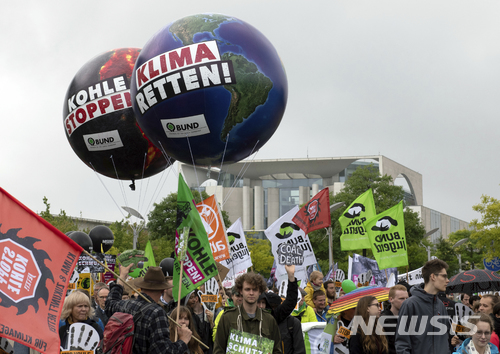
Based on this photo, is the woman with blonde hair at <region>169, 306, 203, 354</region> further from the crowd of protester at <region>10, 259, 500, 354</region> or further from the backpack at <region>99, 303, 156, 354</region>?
the backpack at <region>99, 303, 156, 354</region>

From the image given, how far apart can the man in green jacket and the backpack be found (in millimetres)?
753

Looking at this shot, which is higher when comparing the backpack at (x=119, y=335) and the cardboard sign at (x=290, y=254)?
the cardboard sign at (x=290, y=254)

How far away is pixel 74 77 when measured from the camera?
13117 millimetres

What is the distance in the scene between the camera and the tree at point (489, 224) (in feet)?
122

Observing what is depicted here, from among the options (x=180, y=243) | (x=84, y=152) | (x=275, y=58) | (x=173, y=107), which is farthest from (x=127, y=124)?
(x=180, y=243)

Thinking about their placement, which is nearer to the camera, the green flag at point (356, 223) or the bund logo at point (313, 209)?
the bund logo at point (313, 209)

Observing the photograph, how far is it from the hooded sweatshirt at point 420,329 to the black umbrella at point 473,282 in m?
4.93

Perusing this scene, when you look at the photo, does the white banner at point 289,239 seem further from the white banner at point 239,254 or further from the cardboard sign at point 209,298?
the cardboard sign at point 209,298

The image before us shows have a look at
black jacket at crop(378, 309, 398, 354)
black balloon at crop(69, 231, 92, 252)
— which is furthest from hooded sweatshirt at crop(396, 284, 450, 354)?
black balloon at crop(69, 231, 92, 252)

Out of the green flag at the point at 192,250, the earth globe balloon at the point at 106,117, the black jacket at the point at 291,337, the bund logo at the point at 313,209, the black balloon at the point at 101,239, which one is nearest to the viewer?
the black jacket at the point at 291,337

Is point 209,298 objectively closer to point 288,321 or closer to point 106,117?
point 288,321

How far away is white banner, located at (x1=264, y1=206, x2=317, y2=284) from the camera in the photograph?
13.8 m

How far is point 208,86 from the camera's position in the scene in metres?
10.7

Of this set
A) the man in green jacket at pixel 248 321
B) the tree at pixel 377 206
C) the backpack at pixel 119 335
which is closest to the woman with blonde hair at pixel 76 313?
the backpack at pixel 119 335
